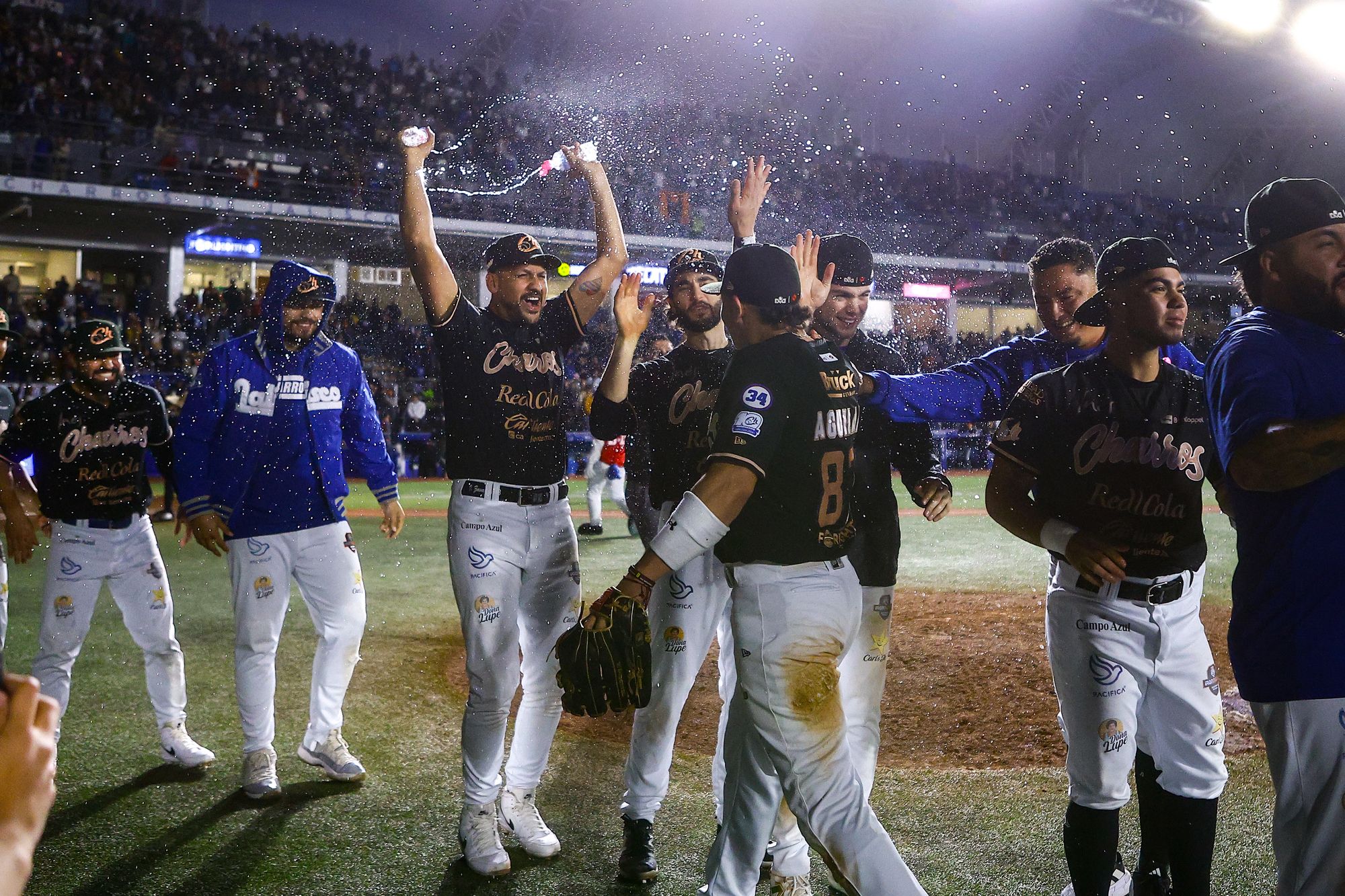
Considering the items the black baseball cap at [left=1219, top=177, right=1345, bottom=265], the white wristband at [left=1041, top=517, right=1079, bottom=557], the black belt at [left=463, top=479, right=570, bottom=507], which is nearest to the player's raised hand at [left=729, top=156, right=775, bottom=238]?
the black belt at [left=463, top=479, right=570, bottom=507]

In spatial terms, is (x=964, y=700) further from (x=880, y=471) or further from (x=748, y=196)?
(x=748, y=196)

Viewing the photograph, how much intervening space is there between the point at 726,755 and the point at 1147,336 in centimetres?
196

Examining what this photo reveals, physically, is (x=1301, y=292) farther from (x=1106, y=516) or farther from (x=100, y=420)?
(x=100, y=420)

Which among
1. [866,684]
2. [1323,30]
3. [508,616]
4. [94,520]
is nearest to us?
[866,684]

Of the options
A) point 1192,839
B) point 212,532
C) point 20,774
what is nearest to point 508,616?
point 212,532

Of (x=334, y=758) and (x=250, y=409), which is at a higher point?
(x=250, y=409)

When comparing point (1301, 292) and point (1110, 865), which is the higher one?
point (1301, 292)

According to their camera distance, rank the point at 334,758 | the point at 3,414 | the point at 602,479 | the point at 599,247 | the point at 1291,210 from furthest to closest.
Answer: the point at 602,479 → the point at 3,414 → the point at 334,758 → the point at 599,247 → the point at 1291,210

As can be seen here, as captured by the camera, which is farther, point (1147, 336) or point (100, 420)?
point (100, 420)

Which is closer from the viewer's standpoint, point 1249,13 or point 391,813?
point 391,813

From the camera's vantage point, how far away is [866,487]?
4.03 metres

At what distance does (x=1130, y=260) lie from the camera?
3.25 meters

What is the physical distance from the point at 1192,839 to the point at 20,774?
10.4ft

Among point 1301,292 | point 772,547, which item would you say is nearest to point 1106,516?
point 1301,292
